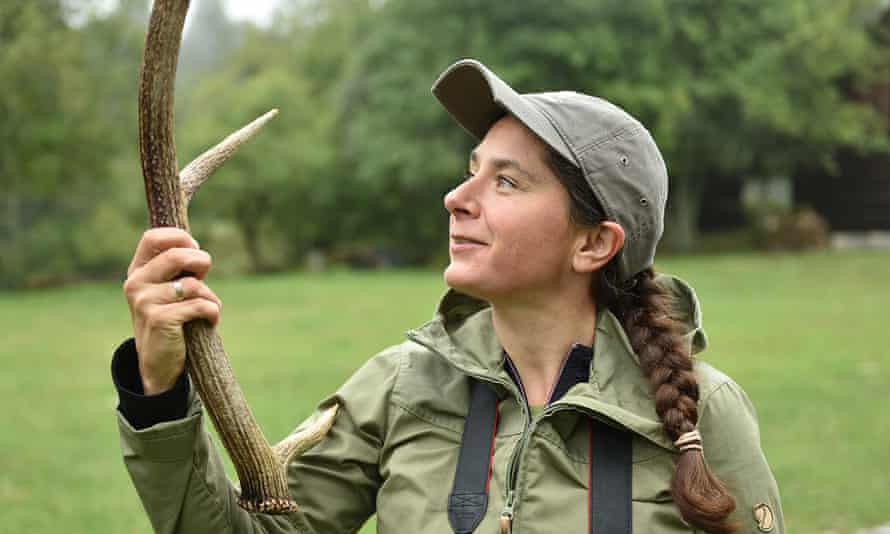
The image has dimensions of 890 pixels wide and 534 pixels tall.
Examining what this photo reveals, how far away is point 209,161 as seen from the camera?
2.31m

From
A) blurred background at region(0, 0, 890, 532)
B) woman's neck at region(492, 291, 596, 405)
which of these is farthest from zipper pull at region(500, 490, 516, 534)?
blurred background at region(0, 0, 890, 532)

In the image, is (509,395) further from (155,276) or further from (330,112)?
(330,112)

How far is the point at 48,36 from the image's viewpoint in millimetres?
24531

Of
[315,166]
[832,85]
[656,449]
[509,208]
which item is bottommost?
[656,449]

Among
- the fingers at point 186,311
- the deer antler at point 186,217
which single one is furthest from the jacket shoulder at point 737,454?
the fingers at point 186,311

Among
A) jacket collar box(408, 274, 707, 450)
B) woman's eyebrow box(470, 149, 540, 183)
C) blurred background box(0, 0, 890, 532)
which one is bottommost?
jacket collar box(408, 274, 707, 450)

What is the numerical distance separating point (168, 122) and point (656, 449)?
4.30 feet

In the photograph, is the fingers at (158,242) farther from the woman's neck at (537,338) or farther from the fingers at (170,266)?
the woman's neck at (537,338)

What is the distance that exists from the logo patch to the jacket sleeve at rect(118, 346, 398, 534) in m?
0.91

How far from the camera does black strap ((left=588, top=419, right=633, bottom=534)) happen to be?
2.46m

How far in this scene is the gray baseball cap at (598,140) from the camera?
2.60 meters

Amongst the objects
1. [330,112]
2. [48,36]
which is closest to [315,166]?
[330,112]

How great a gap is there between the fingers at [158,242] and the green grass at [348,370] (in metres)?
4.95

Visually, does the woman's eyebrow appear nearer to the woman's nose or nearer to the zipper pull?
the woman's nose
